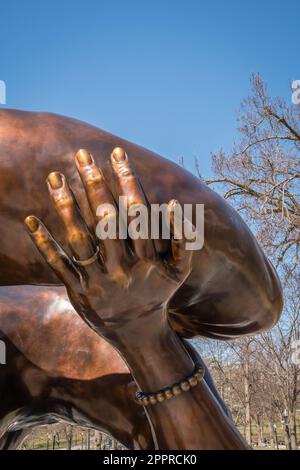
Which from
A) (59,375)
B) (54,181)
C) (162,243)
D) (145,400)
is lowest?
(59,375)

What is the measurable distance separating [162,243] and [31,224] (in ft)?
1.08

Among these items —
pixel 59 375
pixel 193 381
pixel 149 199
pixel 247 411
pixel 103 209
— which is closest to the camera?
pixel 103 209

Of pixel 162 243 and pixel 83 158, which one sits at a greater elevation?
pixel 83 158

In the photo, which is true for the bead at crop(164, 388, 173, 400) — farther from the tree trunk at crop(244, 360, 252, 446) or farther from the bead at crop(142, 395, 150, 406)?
the tree trunk at crop(244, 360, 252, 446)

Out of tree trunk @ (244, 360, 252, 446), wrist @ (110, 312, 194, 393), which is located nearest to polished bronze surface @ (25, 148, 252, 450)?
wrist @ (110, 312, 194, 393)

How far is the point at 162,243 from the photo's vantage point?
1219 millimetres

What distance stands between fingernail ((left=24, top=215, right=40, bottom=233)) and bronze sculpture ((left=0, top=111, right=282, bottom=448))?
43 mm

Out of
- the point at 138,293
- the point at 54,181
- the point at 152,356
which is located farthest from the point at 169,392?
the point at 54,181

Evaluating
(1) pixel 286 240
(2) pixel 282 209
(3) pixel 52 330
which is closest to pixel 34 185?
(3) pixel 52 330

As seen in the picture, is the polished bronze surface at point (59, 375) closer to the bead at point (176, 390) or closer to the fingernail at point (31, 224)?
the bead at point (176, 390)

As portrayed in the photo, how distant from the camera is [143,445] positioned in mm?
1730

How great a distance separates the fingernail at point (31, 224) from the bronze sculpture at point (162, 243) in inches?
1.7

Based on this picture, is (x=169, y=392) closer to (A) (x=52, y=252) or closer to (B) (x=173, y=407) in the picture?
(B) (x=173, y=407)
